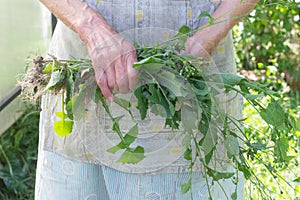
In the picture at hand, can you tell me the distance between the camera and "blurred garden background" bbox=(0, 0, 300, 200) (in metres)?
2.78

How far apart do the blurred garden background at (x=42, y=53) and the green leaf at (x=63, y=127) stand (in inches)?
24.4

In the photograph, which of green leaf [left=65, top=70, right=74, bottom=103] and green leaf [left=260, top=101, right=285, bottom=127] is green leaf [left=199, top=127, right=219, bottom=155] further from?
green leaf [left=65, top=70, right=74, bottom=103]

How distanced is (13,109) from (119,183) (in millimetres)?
1644

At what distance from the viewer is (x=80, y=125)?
4.98 feet

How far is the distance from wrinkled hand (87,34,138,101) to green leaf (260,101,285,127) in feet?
0.83

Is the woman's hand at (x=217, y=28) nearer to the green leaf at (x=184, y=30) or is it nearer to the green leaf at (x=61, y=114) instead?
the green leaf at (x=184, y=30)

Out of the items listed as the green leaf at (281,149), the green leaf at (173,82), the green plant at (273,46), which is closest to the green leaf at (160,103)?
the green leaf at (173,82)

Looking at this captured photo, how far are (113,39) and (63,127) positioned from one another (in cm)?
20

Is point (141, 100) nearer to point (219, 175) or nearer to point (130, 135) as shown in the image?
point (130, 135)

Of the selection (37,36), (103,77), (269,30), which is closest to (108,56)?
(103,77)

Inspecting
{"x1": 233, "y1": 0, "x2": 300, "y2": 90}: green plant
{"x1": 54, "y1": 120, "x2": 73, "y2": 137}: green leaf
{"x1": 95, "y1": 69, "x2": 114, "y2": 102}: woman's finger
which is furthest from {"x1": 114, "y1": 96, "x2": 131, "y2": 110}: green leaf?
{"x1": 233, "y1": 0, "x2": 300, "y2": 90}: green plant

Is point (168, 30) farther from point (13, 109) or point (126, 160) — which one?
point (13, 109)

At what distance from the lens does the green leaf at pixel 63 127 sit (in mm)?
1446

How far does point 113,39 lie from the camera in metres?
1.39
